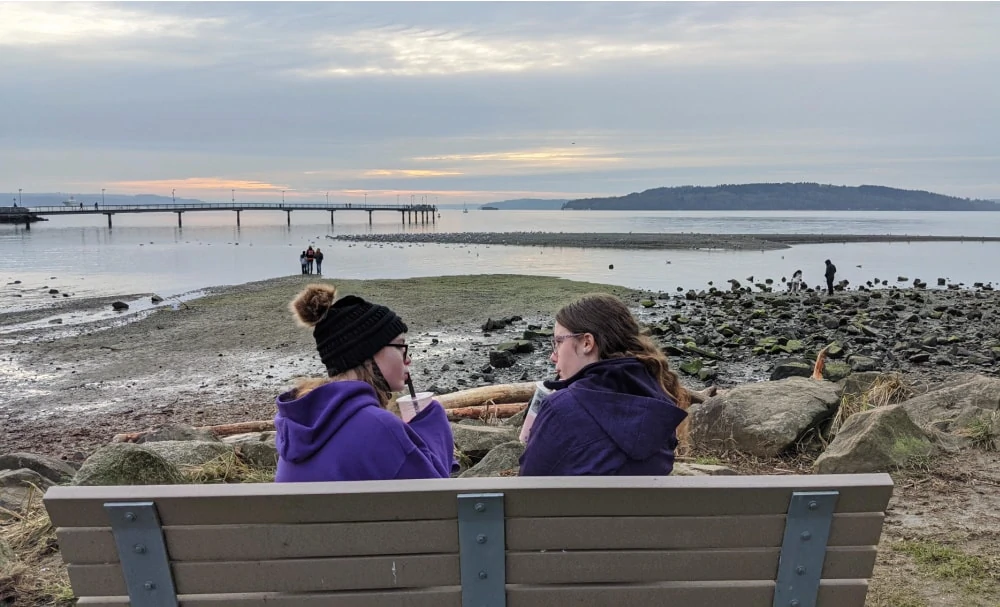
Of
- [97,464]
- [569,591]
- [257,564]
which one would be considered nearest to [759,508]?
[569,591]

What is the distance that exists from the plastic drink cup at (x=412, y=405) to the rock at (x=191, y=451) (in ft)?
12.4

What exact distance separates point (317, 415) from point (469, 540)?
29.4 inches

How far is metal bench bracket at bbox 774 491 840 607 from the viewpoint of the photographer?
6.76ft

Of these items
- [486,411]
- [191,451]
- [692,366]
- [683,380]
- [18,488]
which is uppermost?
[191,451]

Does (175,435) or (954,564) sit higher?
(954,564)

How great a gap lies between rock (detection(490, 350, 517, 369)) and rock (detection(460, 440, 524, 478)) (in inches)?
397

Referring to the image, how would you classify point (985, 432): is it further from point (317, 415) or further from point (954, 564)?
point (317, 415)

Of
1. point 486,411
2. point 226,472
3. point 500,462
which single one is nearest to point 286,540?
point 500,462

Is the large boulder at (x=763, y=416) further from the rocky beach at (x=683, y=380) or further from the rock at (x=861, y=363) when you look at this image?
A: the rock at (x=861, y=363)

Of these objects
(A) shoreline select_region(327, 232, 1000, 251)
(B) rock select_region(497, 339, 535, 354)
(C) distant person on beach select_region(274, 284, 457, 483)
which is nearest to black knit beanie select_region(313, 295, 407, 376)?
(C) distant person on beach select_region(274, 284, 457, 483)

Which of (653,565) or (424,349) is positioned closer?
(653,565)

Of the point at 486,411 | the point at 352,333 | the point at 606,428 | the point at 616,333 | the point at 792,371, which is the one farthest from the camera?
the point at 792,371

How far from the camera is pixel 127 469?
4.68m

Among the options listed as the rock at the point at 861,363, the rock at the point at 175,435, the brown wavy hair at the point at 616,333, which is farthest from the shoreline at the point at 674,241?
the brown wavy hair at the point at 616,333
